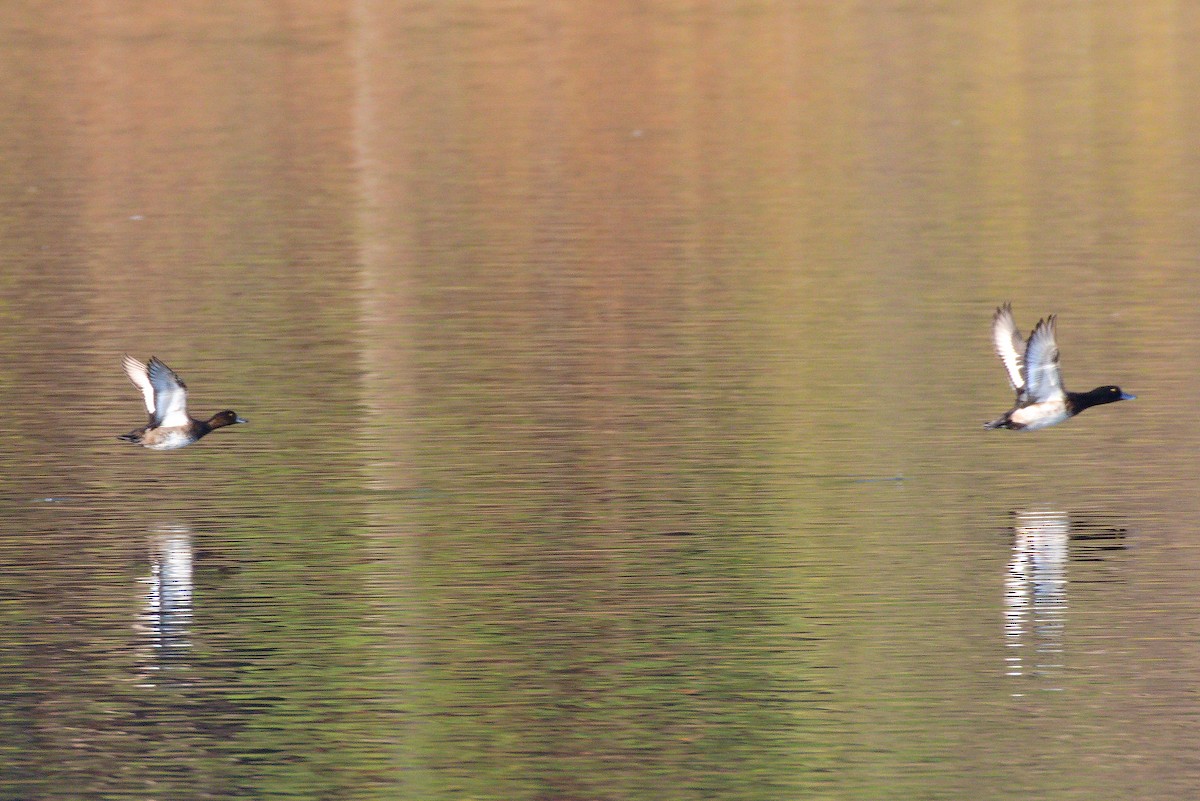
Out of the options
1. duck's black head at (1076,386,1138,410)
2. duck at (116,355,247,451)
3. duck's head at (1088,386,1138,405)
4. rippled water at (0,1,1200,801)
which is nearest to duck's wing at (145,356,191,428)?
duck at (116,355,247,451)

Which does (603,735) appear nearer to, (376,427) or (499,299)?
(376,427)

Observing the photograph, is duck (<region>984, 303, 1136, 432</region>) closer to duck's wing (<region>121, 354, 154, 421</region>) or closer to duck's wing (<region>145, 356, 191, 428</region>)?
duck's wing (<region>145, 356, 191, 428</region>)

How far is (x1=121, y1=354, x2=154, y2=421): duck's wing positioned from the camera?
1775cm

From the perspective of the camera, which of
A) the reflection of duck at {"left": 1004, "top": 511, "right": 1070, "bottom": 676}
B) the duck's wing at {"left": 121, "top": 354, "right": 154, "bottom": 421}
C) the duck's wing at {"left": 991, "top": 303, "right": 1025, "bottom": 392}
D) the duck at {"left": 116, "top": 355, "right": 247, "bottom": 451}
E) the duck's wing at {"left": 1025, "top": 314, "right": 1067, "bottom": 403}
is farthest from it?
the duck's wing at {"left": 991, "top": 303, "right": 1025, "bottom": 392}

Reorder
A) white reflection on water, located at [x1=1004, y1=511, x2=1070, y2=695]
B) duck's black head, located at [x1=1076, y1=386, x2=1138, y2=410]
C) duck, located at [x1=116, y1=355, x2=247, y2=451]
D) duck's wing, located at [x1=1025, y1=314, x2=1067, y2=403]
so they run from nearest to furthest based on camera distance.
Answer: white reflection on water, located at [x1=1004, y1=511, x2=1070, y2=695] → duck's wing, located at [x1=1025, y1=314, x2=1067, y2=403] → duck, located at [x1=116, y1=355, x2=247, y2=451] → duck's black head, located at [x1=1076, y1=386, x2=1138, y2=410]

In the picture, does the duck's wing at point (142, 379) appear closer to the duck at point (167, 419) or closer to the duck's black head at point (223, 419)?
the duck at point (167, 419)

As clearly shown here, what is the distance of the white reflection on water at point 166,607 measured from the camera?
43.4 ft

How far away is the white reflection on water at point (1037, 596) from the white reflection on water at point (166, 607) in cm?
440

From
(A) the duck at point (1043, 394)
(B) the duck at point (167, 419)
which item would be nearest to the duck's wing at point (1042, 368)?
(A) the duck at point (1043, 394)

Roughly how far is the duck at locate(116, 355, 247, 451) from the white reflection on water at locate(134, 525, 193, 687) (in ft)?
4.15

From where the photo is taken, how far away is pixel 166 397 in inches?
688

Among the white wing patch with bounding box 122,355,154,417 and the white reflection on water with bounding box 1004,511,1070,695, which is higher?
the white wing patch with bounding box 122,355,154,417

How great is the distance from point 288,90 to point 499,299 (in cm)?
2331

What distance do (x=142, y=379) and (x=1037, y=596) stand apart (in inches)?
269
